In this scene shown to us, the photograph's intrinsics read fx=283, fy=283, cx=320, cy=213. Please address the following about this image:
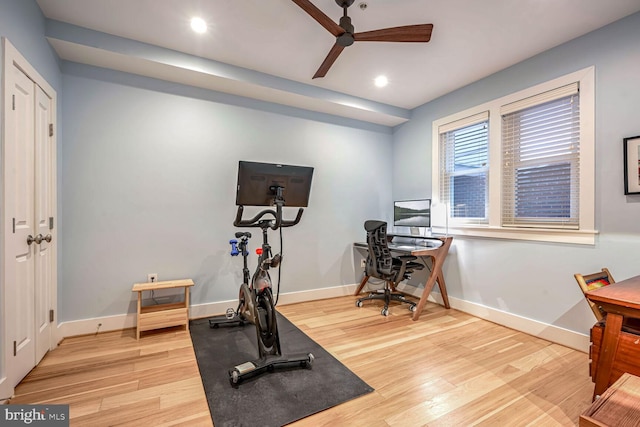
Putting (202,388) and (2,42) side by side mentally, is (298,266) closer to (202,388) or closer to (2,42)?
(202,388)

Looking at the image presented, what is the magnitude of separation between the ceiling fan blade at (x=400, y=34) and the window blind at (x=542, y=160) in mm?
1503

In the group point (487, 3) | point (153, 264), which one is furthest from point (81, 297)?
point (487, 3)

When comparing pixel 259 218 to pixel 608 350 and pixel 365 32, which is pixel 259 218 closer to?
pixel 365 32

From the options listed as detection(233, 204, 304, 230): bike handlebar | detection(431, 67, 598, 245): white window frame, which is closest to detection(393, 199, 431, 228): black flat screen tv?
detection(431, 67, 598, 245): white window frame

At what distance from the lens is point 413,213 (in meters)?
3.80

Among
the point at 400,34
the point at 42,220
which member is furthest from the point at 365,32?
the point at 42,220

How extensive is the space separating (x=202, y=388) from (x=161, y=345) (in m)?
0.89

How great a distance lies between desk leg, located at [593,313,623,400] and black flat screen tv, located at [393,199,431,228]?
2160 millimetres

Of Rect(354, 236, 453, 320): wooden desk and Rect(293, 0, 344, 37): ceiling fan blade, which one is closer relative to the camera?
Rect(293, 0, 344, 37): ceiling fan blade

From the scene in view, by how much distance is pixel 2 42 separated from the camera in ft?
5.57

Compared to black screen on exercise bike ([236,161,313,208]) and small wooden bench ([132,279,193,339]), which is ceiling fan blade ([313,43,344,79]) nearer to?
black screen on exercise bike ([236,161,313,208])

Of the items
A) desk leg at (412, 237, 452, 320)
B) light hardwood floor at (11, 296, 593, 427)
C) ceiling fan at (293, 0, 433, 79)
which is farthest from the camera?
desk leg at (412, 237, 452, 320)

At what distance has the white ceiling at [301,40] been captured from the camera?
216 cm

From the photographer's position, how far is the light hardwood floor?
1.62m
